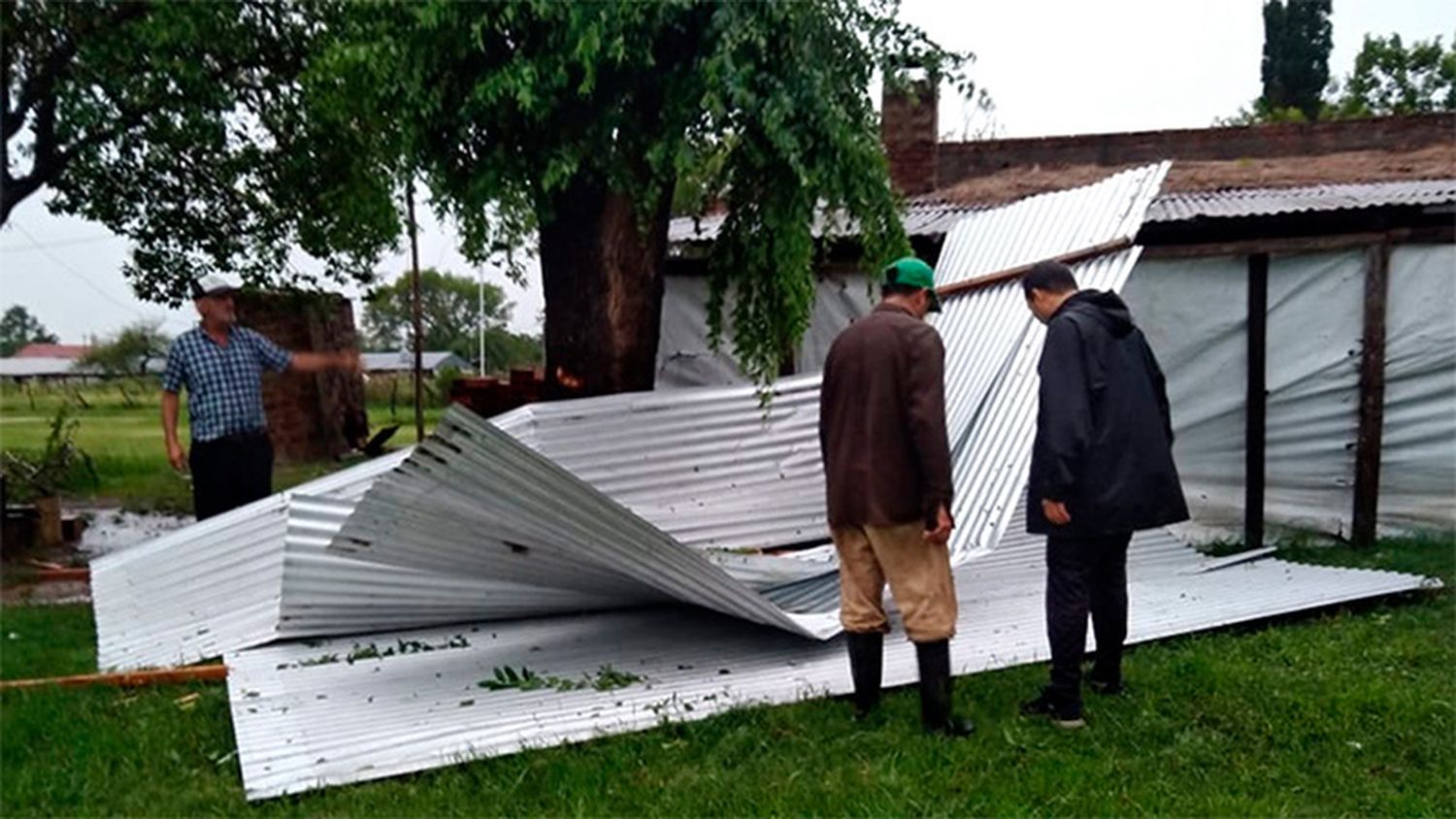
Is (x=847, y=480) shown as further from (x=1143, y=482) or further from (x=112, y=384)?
(x=112, y=384)

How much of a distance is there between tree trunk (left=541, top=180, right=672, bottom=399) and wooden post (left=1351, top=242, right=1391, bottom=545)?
4.43m

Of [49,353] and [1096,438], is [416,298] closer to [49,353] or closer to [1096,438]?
[49,353]

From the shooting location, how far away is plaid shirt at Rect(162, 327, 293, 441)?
5.50 metres

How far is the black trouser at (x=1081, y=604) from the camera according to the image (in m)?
3.66

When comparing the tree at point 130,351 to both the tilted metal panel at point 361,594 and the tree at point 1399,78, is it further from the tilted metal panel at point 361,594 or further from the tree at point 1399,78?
the tree at point 1399,78

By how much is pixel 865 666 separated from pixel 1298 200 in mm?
5674

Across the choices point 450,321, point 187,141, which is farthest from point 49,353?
point 450,321

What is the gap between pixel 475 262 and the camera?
240 inches

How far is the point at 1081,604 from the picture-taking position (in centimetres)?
368

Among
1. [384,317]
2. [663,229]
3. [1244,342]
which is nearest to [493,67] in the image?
[663,229]

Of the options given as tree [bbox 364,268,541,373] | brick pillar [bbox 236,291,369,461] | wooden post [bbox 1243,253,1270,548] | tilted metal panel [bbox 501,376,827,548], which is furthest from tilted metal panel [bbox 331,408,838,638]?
tree [bbox 364,268,541,373]

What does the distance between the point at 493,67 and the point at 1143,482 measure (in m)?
3.45

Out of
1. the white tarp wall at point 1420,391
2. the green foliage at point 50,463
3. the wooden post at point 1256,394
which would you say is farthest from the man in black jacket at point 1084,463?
the green foliage at point 50,463

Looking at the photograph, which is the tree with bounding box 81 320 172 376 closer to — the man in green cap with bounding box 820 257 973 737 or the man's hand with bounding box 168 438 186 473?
the man's hand with bounding box 168 438 186 473
